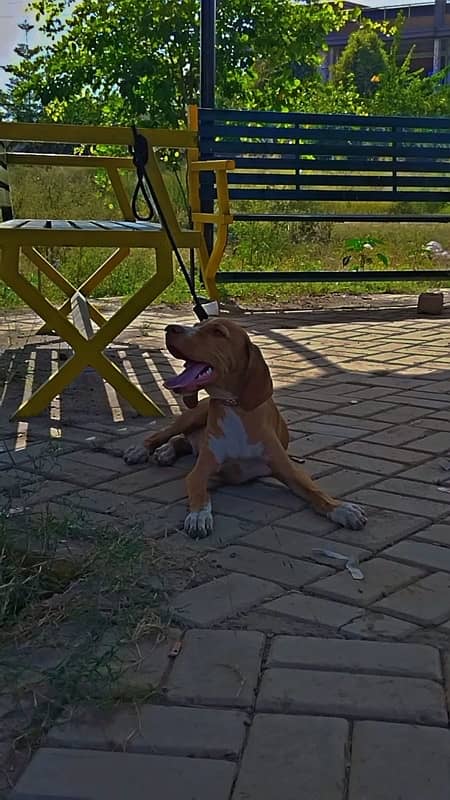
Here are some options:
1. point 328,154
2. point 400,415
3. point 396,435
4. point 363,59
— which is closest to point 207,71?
point 328,154

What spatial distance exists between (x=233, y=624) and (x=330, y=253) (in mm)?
9383

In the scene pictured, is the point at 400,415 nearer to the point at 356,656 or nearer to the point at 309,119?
the point at 356,656

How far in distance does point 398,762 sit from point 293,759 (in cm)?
19

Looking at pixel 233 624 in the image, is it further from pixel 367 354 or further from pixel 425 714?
pixel 367 354

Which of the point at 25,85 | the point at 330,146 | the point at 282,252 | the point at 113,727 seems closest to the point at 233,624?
the point at 113,727

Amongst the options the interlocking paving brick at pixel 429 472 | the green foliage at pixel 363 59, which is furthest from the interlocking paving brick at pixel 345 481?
the green foliage at pixel 363 59

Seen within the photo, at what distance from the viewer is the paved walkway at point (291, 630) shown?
5.56 ft

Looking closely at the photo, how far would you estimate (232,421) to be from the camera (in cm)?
324

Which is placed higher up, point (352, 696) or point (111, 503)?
point (352, 696)

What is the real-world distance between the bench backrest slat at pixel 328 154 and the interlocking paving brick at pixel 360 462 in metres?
4.80

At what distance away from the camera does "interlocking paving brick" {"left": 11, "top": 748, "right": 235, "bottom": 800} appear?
1.63m

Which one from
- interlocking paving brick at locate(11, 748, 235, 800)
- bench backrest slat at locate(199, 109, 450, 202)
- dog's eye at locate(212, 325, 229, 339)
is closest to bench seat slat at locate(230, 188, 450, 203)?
bench backrest slat at locate(199, 109, 450, 202)

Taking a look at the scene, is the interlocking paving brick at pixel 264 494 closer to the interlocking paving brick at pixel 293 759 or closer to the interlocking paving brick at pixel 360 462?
the interlocking paving brick at pixel 360 462

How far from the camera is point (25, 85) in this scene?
11734 mm
